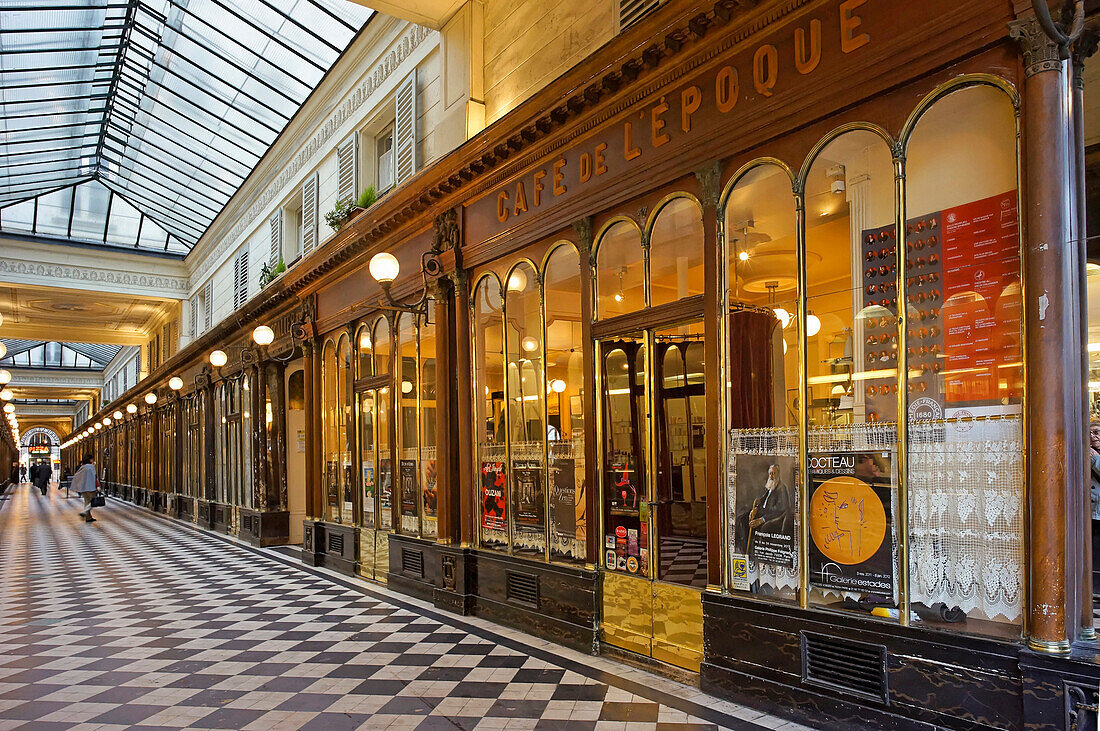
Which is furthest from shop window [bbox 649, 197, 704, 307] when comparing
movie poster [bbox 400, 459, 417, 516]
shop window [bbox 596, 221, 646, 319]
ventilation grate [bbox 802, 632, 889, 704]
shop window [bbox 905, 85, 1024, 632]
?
movie poster [bbox 400, 459, 417, 516]

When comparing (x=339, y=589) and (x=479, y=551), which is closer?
(x=479, y=551)

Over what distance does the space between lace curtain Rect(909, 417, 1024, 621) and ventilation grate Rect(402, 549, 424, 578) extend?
5488 millimetres

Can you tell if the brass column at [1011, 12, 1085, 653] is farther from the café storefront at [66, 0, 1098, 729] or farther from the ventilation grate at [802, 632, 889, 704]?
the ventilation grate at [802, 632, 889, 704]

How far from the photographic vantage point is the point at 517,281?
6863mm

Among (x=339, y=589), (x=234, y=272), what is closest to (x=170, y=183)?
(x=234, y=272)

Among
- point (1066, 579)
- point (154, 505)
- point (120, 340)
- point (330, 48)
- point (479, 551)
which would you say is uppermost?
point (330, 48)

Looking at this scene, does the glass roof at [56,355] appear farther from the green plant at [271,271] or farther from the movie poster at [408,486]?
the movie poster at [408,486]

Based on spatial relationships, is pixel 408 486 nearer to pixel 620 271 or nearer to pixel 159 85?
pixel 620 271

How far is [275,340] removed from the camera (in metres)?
12.8

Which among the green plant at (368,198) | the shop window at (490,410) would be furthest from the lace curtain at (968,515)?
the green plant at (368,198)

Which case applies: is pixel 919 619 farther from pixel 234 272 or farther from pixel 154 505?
pixel 154 505

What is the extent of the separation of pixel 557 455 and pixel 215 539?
11.5m

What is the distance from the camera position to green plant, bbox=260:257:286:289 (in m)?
12.8

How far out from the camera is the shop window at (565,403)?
6016 mm
